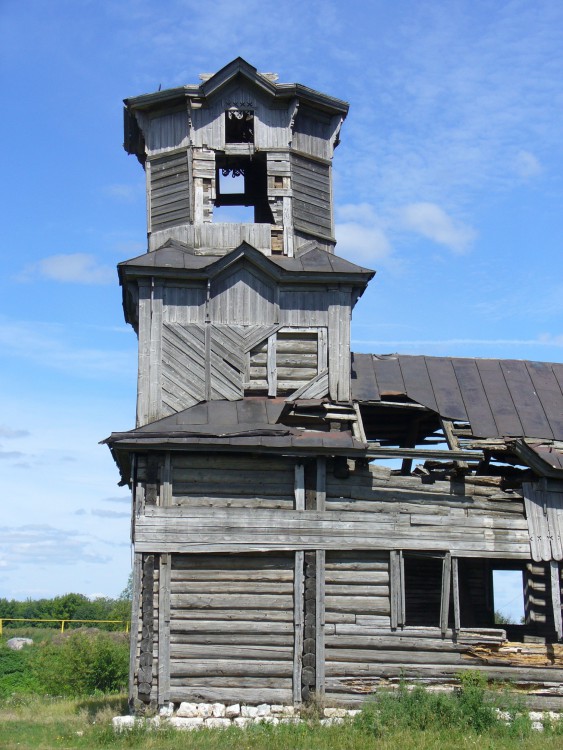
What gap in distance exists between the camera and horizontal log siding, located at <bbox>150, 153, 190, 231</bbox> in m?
20.0

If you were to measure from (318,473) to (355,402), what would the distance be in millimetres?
2092

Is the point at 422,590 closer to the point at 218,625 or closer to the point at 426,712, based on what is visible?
the point at 426,712

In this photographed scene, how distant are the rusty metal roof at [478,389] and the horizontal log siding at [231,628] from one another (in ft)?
13.2

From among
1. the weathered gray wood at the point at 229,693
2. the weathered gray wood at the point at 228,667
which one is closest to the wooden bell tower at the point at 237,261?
the weathered gray wood at the point at 228,667

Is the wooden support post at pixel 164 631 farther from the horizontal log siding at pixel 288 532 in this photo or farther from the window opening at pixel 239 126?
the window opening at pixel 239 126

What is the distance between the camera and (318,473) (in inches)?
679

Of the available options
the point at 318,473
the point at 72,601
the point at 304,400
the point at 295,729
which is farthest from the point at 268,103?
the point at 72,601

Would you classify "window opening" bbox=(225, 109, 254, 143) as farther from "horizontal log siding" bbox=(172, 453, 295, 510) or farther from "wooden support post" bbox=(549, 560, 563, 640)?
"wooden support post" bbox=(549, 560, 563, 640)

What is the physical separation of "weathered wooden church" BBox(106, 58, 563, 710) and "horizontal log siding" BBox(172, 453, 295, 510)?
0.04 meters

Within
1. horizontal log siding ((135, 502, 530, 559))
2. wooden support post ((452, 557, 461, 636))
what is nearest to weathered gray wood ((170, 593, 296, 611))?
horizontal log siding ((135, 502, 530, 559))

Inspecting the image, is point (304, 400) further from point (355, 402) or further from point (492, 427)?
point (492, 427)

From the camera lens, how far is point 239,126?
21266 millimetres

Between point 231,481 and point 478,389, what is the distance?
232 inches

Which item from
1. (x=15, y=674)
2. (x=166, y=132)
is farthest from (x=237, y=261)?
(x=15, y=674)
